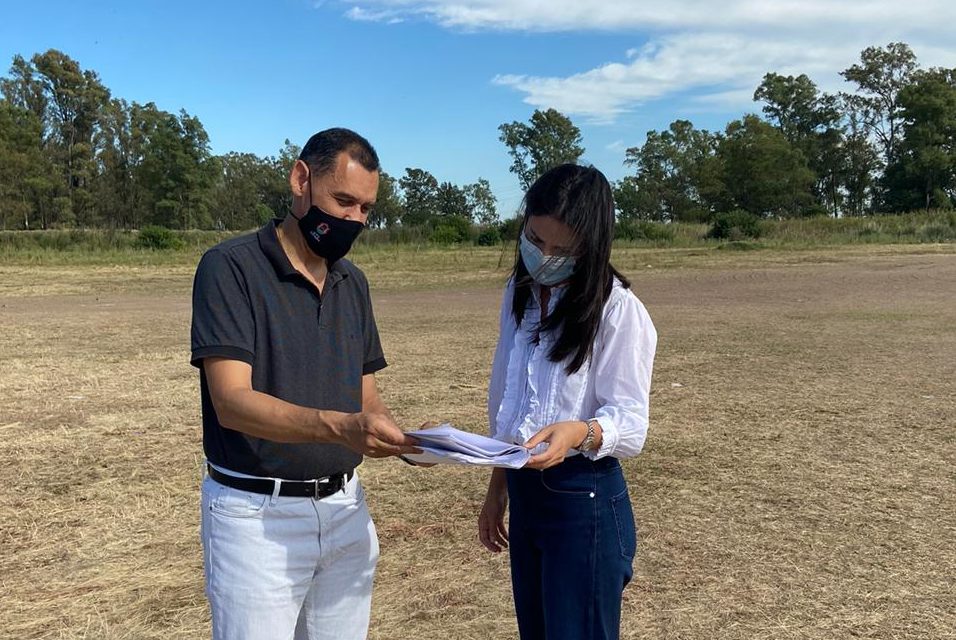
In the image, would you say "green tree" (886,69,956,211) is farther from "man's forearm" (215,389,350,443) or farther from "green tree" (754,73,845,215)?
"man's forearm" (215,389,350,443)

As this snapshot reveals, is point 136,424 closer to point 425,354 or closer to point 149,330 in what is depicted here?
point 425,354

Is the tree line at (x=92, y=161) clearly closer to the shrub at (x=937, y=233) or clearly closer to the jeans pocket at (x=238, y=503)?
the shrub at (x=937, y=233)

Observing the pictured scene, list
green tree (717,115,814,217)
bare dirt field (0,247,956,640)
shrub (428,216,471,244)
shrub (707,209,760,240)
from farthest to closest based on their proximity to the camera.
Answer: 1. green tree (717,115,814,217)
2. shrub (428,216,471,244)
3. shrub (707,209,760,240)
4. bare dirt field (0,247,956,640)

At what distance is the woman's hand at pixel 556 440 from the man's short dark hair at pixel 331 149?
88 centimetres

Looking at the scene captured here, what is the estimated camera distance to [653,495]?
213 inches

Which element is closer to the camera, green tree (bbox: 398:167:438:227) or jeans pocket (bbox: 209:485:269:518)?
jeans pocket (bbox: 209:485:269:518)

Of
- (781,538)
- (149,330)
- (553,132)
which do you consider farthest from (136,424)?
(553,132)

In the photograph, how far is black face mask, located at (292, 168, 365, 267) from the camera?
2133 millimetres

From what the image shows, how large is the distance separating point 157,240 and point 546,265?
44.4 metres

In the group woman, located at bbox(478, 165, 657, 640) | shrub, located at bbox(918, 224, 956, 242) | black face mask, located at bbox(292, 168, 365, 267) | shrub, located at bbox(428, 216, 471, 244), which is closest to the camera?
woman, located at bbox(478, 165, 657, 640)

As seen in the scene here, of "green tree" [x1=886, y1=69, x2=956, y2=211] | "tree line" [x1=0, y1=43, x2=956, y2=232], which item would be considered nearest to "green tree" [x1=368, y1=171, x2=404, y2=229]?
"tree line" [x1=0, y1=43, x2=956, y2=232]

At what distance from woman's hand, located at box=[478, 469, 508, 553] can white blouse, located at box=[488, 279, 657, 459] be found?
0.33 m

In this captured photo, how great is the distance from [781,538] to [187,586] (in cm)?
332

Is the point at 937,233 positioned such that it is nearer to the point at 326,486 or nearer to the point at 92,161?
the point at 326,486
